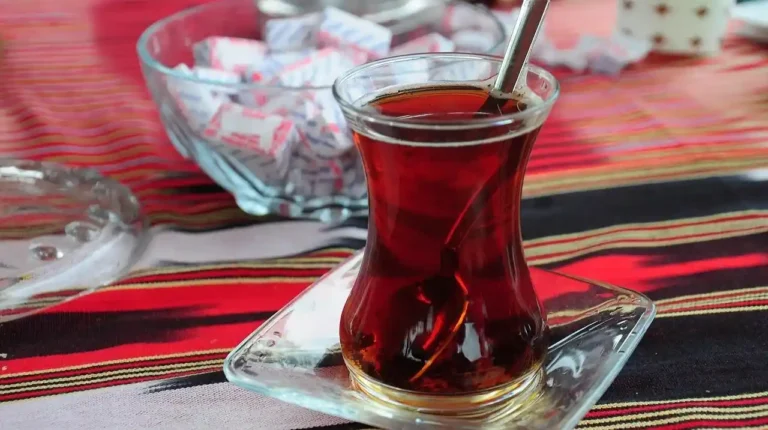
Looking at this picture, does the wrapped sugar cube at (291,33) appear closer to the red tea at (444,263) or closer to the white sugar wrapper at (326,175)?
the white sugar wrapper at (326,175)

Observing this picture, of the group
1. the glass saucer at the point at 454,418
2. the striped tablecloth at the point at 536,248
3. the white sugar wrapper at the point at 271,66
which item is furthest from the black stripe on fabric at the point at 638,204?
the white sugar wrapper at the point at 271,66

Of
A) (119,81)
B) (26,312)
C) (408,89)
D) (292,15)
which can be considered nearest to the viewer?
(408,89)

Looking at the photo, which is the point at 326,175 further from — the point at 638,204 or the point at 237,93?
the point at 638,204

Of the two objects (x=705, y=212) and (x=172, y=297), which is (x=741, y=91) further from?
(x=172, y=297)

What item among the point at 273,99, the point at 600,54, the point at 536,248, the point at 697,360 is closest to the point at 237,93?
the point at 273,99

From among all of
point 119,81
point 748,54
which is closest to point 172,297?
point 119,81

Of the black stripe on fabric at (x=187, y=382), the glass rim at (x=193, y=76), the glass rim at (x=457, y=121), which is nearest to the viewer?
the glass rim at (x=457, y=121)
